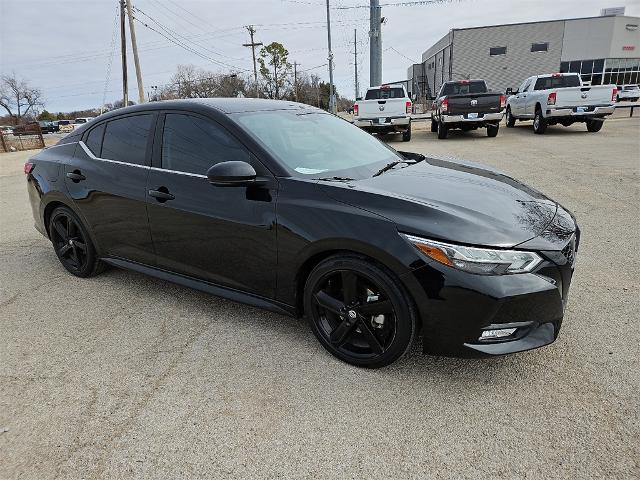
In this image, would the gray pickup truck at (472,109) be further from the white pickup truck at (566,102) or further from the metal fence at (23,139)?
the metal fence at (23,139)

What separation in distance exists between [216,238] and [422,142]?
13.3 meters

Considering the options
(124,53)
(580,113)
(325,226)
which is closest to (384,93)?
(580,113)

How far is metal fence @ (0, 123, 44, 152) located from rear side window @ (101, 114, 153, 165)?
21646 millimetres

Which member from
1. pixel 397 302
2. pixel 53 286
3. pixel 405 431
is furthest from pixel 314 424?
pixel 53 286

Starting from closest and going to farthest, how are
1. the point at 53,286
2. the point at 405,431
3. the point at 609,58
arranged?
the point at 405,431, the point at 53,286, the point at 609,58

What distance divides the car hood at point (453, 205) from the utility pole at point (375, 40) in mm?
25268

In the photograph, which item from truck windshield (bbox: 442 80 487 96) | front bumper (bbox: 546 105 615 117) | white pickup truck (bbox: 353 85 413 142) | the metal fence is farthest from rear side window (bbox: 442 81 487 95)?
the metal fence

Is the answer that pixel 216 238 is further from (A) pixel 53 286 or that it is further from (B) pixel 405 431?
→ (A) pixel 53 286

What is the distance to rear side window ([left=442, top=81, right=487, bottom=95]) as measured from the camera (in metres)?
15.9

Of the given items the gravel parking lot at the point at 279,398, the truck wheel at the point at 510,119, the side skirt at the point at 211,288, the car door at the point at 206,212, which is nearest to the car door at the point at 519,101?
the truck wheel at the point at 510,119

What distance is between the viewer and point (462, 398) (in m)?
2.47

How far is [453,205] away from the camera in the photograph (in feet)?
8.61

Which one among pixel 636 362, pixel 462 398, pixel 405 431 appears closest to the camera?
pixel 405 431

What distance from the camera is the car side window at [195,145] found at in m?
3.12
